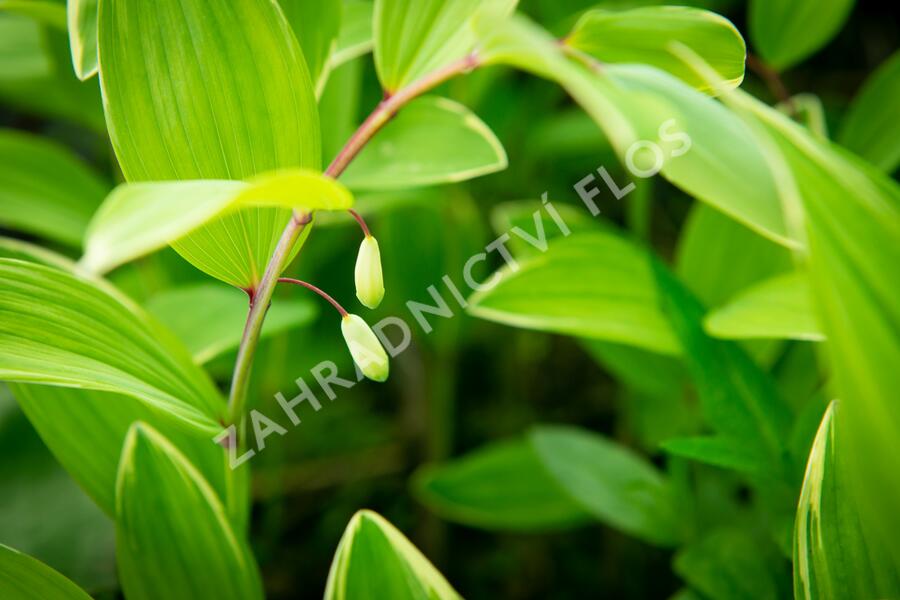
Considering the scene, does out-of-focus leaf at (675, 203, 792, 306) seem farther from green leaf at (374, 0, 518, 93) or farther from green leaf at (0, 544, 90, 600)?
green leaf at (0, 544, 90, 600)

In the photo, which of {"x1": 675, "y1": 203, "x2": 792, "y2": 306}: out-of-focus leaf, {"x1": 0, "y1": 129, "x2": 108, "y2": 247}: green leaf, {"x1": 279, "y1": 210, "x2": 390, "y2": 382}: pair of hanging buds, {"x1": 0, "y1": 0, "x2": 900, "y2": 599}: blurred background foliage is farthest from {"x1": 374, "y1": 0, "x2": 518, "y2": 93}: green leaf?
{"x1": 0, "y1": 129, "x2": 108, "y2": 247}: green leaf

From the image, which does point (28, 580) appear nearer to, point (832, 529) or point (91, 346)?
point (91, 346)

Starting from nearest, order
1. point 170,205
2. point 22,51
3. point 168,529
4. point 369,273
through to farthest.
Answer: point 170,205, point 369,273, point 168,529, point 22,51

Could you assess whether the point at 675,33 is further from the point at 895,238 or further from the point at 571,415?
the point at 571,415

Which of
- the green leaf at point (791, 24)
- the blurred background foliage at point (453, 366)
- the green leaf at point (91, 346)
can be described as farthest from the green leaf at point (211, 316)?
the green leaf at point (791, 24)

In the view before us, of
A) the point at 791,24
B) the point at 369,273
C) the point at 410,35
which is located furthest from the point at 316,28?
the point at 791,24

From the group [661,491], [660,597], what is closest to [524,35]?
[661,491]

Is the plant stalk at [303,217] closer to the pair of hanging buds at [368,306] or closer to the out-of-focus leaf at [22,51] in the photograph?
the pair of hanging buds at [368,306]
